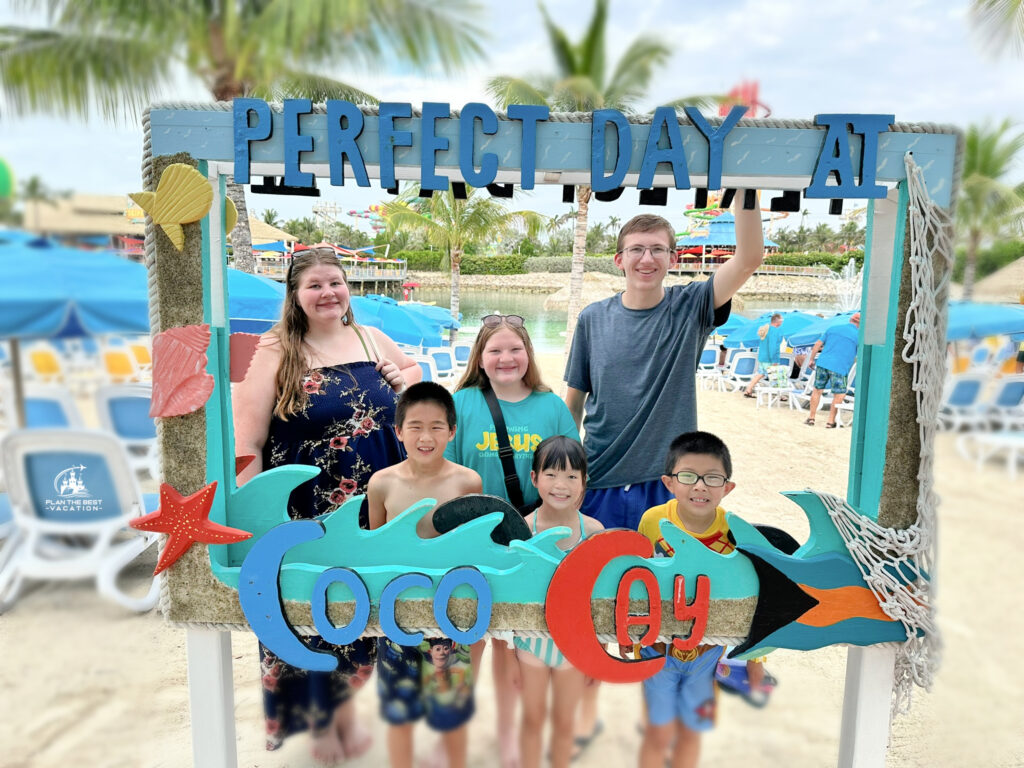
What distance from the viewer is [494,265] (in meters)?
37.1

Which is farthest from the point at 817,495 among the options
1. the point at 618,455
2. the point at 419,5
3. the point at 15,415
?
the point at 419,5

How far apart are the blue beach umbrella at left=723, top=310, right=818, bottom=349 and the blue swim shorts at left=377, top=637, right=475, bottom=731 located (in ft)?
34.3

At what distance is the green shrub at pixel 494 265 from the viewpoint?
36.8m

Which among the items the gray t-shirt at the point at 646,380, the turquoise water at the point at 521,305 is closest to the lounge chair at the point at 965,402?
the gray t-shirt at the point at 646,380

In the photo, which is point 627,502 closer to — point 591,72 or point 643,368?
point 643,368

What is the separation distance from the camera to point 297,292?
1.91m

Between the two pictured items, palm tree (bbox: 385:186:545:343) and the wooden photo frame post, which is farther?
palm tree (bbox: 385:186:545:343)

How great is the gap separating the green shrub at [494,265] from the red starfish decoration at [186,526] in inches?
1386

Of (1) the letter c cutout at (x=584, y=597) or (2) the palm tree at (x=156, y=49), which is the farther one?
(2) the palm tree at (x=156, y=49)

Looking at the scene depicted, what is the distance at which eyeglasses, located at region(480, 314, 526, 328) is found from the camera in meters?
2.07

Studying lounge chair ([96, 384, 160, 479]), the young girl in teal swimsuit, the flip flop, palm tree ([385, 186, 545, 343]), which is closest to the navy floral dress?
the young girl in teal swimsuit

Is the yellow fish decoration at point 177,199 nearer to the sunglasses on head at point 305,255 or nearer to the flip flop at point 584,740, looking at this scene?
the sunglasses on head at point 305,255

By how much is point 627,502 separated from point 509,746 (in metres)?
0.98

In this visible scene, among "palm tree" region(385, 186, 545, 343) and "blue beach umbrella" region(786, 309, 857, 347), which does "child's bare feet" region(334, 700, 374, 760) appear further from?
"palm tree" region(385, 186, 545, 343)
